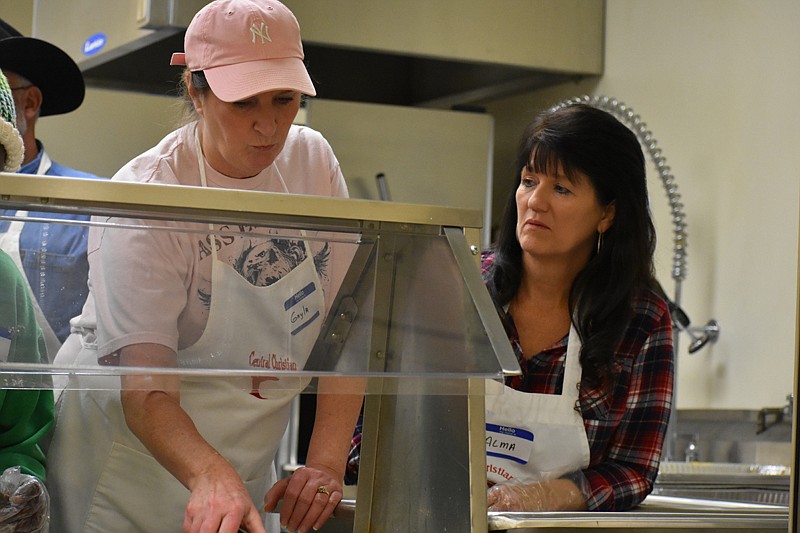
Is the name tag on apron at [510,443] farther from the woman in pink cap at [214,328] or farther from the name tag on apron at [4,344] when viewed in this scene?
the name tag on apron at [4,344]

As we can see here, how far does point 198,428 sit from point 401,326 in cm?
28

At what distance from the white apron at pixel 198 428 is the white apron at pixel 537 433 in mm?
318

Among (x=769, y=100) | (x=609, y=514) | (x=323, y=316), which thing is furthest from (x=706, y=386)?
(x=323, y=316)

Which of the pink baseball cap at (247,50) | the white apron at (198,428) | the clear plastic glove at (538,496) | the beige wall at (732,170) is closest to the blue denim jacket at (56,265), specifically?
the white apron at (198,428)

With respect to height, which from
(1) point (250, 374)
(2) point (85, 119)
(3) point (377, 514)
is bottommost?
(3) point (377, 514)

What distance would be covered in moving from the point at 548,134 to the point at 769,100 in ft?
3.31

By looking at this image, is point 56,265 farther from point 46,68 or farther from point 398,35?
point 398,35

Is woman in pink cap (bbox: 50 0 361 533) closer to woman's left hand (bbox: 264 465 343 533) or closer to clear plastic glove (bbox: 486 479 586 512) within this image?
woman's left hand (bbox: 264 465 343 533)

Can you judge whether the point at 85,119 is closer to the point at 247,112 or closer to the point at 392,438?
the point at 247,112

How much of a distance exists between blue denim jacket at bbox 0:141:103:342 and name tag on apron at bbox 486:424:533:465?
0.70 metres

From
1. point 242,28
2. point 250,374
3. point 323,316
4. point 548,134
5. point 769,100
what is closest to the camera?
point 250,374

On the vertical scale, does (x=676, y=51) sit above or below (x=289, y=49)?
above

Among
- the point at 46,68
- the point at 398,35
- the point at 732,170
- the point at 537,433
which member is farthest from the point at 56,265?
the point at 398,35

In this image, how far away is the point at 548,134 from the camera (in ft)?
5.35
